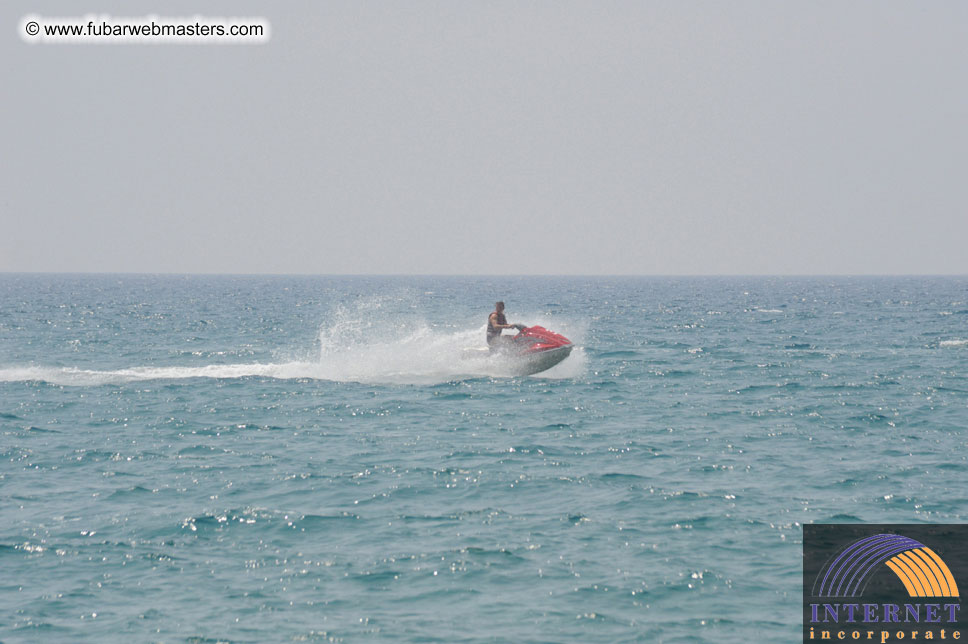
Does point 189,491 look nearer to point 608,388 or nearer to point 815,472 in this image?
point 815,472

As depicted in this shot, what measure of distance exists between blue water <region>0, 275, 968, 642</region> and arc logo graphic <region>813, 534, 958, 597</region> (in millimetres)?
574

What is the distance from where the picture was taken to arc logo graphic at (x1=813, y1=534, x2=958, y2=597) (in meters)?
10.7

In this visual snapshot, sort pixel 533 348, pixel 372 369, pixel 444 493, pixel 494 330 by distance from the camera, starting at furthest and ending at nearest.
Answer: pixel 372 369
pixel 533 348
pixel 494 330
pixel 444 493

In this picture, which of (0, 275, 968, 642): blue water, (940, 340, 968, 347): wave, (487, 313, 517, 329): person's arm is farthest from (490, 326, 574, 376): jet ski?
(940, 340, 968, 347): wave

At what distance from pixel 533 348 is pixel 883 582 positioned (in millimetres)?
16479

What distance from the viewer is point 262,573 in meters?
11.1

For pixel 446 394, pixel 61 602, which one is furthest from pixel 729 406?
pixel 61 602

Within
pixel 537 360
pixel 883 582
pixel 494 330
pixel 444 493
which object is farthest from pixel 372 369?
pixel 883 582

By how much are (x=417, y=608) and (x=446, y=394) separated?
15344 millimetres

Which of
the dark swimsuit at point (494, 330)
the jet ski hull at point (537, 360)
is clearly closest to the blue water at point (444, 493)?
the jet ski hull at point (537, 360)

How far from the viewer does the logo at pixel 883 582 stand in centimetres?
978

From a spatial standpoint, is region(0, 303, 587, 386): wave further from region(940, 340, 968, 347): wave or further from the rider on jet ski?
region(940, 340, 968, 347): wave

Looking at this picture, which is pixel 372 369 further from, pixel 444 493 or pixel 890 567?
pixel 890 567

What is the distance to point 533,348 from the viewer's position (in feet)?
88.1
